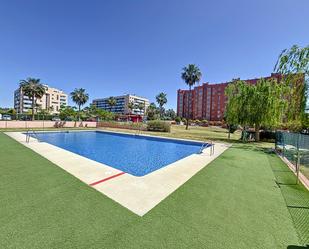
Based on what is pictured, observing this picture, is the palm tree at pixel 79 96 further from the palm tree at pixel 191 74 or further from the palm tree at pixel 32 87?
the palm tree at pixel 191 74

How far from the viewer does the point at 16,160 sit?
7.22 m

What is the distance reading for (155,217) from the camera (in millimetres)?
3379

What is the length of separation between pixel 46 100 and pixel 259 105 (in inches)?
4524

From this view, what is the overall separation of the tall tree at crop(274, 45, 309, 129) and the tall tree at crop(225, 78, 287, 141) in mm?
7605

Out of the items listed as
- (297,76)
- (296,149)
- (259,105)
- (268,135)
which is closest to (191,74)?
(259,105)

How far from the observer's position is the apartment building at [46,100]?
95375mm

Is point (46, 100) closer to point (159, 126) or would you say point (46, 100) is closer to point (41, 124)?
point (41, 124)

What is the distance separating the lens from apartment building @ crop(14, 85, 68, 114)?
313 feet

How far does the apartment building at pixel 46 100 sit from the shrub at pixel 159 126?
86.6 m

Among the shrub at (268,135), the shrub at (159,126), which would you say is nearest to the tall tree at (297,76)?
the shrub at (268,135)

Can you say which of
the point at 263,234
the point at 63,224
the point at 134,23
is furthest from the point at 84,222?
the point at 134,23

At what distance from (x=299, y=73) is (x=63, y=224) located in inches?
523

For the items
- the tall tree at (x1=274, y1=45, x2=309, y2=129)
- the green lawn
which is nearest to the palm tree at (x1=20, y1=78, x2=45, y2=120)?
the green lawn

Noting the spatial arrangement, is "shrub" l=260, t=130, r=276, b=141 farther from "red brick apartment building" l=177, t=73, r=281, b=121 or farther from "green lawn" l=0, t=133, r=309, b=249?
"red brick apartment building" l=177, t=73, r=281, b=121
